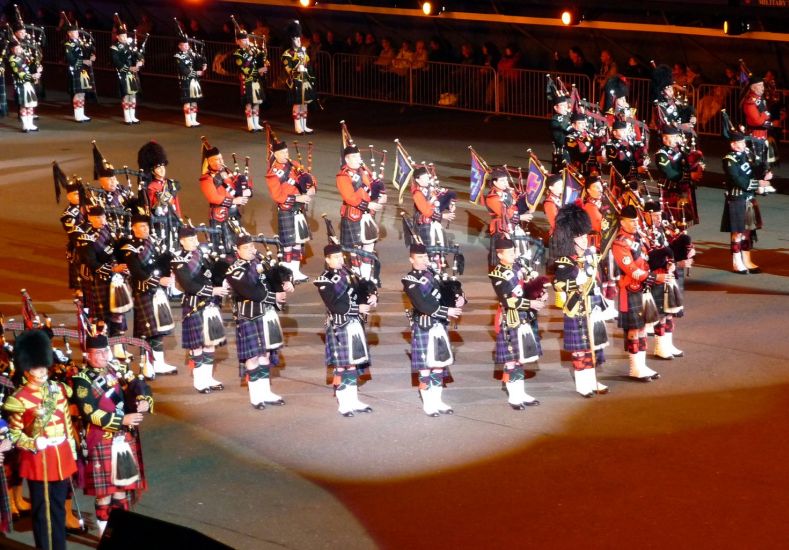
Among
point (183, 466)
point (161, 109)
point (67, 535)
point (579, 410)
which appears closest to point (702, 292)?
point (579, 410)

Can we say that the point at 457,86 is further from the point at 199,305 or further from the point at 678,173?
the point at 199,305

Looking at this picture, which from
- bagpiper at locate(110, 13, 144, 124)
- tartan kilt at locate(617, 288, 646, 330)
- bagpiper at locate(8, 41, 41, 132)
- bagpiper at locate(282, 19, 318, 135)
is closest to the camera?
tartan kilt at locate(617, 288, 646, 330)

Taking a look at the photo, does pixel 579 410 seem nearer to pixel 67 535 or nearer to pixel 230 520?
pixel 230 520

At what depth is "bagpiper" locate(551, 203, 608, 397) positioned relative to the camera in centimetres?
1352

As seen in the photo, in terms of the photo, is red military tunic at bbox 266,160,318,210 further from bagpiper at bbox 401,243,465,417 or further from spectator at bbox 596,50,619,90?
spectator at bbox 596,50,619,90

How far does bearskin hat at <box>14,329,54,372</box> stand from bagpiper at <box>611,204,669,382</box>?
611 cm

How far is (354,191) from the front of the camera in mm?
17469

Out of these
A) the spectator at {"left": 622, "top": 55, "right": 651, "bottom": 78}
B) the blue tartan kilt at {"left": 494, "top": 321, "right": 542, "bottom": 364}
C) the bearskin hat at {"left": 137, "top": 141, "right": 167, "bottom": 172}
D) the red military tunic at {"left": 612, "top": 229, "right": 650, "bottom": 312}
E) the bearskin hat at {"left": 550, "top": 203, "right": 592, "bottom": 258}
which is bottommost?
the blue tartan kilt at {"left": 494, "top": 321, "right": 542, "bottom": 364}

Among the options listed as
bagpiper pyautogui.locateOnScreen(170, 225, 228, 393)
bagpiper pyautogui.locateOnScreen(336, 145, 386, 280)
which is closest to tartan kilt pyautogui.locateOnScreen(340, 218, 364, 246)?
bagpiper pyautogui.locateOnScreen(336, 145, 386, 280)

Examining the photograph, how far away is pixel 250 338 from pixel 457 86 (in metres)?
16.0

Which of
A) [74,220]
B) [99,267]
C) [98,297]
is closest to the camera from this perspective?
[99,267]

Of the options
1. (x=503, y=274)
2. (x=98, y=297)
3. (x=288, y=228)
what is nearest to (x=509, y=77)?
(x=288, y=228)

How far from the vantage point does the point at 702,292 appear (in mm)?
17109

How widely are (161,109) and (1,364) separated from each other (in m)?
19.0
